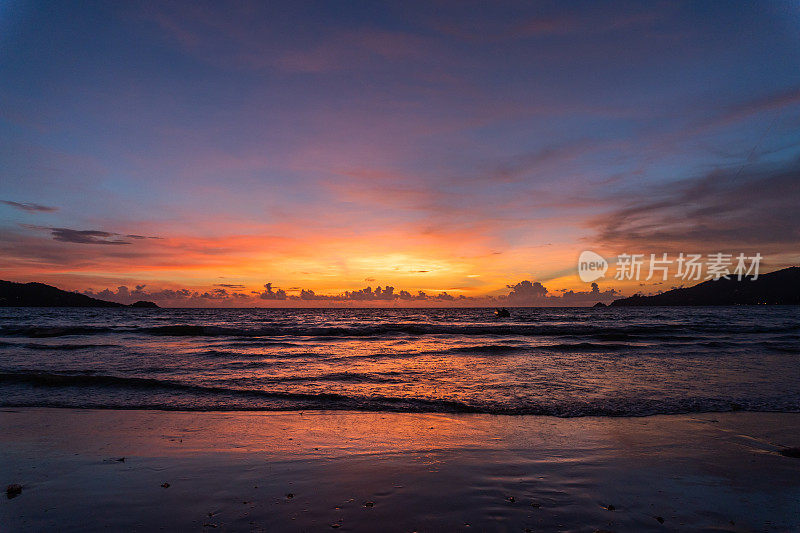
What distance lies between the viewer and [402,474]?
5949 millimetres

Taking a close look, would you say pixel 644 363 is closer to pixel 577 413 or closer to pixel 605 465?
pixel 577 413

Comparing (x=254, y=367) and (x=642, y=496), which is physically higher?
(x=642, y=496)

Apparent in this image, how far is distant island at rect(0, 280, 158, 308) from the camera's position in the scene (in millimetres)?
146000

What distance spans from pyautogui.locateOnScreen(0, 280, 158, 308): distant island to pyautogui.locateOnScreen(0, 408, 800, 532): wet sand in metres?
183

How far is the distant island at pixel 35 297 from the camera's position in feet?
479

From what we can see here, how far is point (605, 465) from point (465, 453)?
2.26 meters

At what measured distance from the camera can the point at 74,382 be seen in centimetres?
1357

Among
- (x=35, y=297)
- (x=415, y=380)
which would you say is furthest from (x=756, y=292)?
(x=35, y=297)

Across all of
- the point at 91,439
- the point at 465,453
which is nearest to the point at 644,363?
the point at 465,453

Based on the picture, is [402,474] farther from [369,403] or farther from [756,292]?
[756,292]

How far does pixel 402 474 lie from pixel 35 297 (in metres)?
200

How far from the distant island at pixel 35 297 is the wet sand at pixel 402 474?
183098 mm

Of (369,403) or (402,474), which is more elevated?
(402,474)

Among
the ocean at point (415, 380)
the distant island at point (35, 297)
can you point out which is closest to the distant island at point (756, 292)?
the ocean at point (415, 380)
